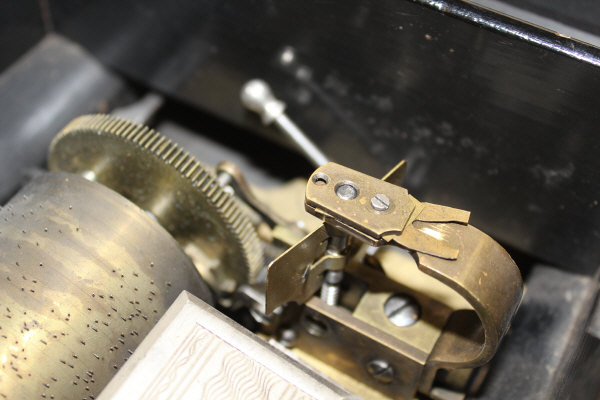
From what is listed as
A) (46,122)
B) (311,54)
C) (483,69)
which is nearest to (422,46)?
(483,69)

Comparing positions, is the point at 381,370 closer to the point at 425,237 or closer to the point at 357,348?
the point at 357,348

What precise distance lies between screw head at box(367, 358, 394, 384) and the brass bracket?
0.40 feet

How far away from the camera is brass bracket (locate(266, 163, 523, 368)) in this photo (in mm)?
661

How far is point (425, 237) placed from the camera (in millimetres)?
672

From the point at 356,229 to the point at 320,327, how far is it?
22 centimetres

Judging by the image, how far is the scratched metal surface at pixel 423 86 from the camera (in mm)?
803

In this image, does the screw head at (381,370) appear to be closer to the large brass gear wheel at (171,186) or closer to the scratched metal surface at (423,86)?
the large brass gear wheel at (171,186)

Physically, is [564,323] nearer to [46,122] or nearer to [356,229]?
[356,229]

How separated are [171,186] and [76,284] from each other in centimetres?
19

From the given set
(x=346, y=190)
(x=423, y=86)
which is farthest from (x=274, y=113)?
(x=346, y=190)

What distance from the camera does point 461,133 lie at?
35.9 inches

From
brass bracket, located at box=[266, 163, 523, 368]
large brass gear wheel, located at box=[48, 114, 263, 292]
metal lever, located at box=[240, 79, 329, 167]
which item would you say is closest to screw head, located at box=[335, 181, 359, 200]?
brass bracket, located at box=[266, 163, 523, 368]

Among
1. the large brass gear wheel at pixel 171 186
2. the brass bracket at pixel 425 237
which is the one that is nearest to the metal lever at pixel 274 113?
the large brass gear wheel at pixel 171 186

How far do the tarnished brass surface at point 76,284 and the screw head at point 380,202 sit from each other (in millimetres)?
227
